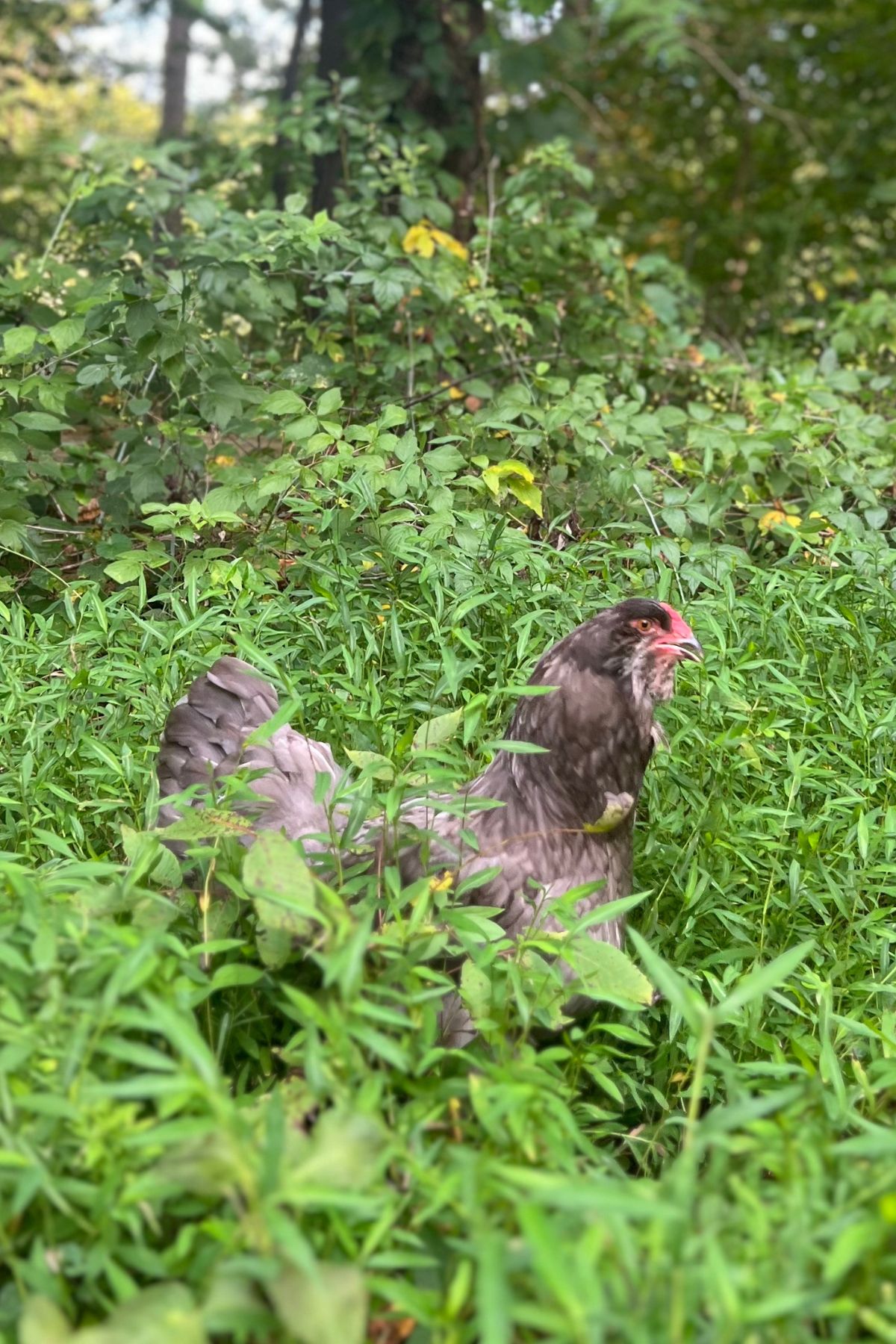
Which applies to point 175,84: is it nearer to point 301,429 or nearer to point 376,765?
point 301,429

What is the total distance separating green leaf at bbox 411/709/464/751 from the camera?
8.62ft

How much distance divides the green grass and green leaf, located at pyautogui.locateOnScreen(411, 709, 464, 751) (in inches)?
13.2

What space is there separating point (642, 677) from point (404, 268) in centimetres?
304

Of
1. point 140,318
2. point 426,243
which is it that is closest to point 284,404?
point 140,318

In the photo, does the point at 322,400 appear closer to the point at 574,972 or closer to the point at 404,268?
the point at 404,268

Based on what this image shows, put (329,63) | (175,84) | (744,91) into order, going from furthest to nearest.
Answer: (175,84) < (744,91) < (329,63)

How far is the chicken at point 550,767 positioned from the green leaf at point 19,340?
2069 millimetres

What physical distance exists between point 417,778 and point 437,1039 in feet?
1.78

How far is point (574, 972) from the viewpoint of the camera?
2566 mm

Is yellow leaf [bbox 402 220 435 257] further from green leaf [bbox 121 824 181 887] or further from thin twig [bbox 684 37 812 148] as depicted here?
thin twig [bbox 684 37 812 148]

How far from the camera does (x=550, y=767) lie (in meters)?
2.86

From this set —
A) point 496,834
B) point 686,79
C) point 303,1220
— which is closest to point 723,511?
point 496,834

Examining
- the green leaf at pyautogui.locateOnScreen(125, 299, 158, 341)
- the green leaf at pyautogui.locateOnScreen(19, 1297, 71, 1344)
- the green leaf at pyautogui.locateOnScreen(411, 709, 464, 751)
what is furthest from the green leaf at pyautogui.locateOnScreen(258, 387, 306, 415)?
the green leaf at pyautogui.locateOnScreen(19, 1297, 71, 1344)

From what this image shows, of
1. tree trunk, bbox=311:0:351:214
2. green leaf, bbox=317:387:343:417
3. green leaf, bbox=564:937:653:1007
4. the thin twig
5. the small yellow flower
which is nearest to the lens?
green leaf, bbox=564:937:653:1007
